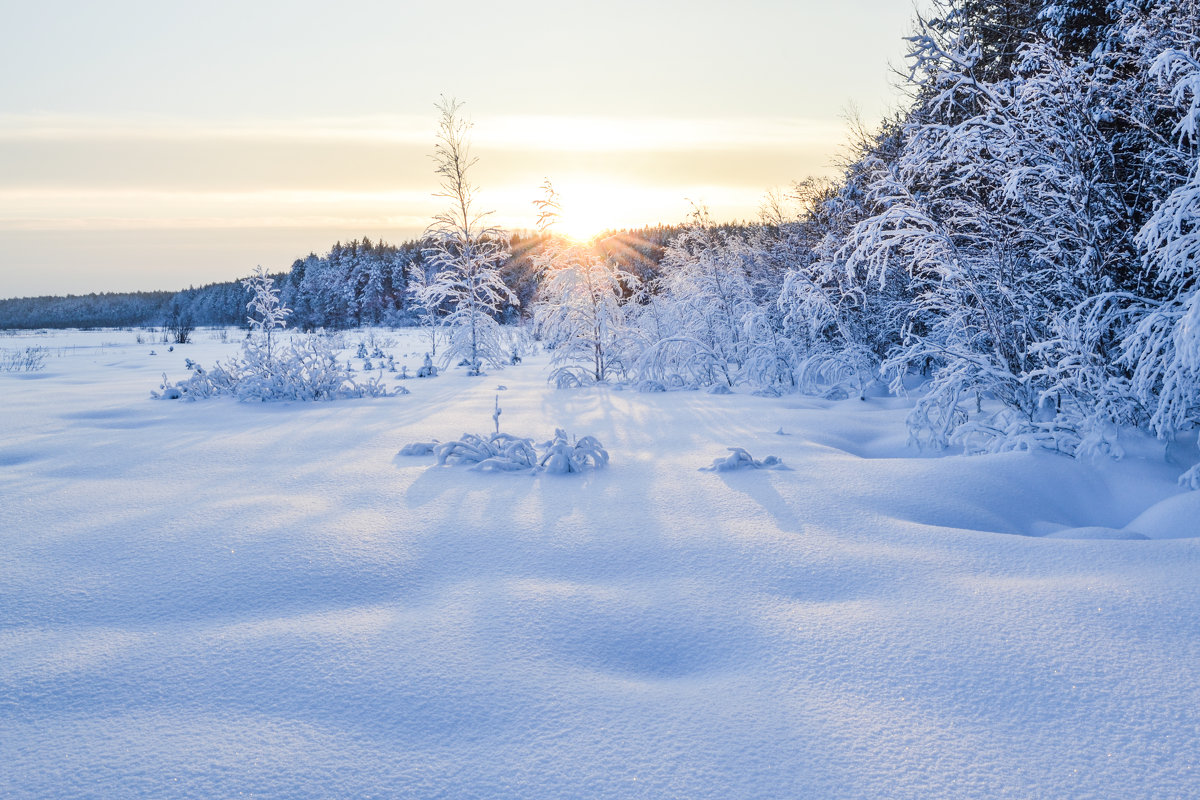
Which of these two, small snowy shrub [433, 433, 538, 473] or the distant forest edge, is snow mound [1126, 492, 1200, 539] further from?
the distant forest edge

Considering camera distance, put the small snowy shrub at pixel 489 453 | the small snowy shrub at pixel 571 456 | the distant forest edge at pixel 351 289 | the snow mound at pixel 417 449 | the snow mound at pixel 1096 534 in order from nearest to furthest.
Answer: the snow mound at pixel 1096 534
the small snowy shrub at pixel 571 456
the small snowy shrub at pixel 489 453
the snow mound at pixel 417 449
the distant forest edge at pixel 351 289

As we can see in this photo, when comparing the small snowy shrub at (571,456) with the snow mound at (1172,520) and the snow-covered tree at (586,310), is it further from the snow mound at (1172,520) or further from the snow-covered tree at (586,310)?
the snow-covered tree at (586,310)

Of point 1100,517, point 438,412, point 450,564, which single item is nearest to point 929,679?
point 450,564

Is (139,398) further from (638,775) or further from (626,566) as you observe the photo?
(638,775)

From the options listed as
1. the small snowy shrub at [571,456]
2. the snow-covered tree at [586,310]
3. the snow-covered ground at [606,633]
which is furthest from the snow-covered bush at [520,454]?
the snow-covered tree at [586,310]

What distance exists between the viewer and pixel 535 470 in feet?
15.4

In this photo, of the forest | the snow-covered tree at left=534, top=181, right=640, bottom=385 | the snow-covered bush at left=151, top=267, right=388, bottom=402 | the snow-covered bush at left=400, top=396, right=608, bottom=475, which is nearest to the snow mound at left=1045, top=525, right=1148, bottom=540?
the forest

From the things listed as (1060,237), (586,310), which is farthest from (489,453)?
(586,310)

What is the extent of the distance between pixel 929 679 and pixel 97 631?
2.59m

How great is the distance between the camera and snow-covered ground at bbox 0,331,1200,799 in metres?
1.50

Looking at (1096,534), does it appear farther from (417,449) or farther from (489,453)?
(417,449)

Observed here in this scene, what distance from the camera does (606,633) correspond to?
218cm

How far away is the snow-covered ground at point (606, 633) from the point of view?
150 cm

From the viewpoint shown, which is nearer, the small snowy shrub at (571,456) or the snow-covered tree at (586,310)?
the small snowy shrub at (571,456)
